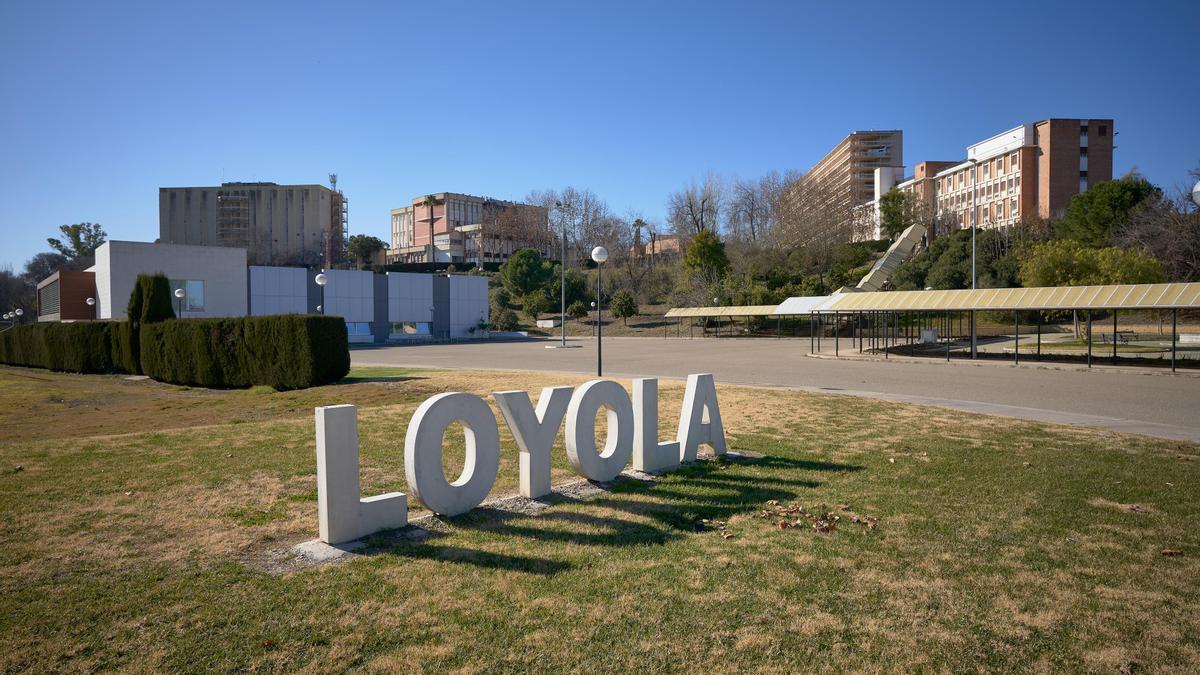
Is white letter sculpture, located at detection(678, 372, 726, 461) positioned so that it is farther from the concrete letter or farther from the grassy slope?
the concrete letter

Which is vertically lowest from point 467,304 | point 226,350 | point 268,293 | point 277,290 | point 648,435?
point 648,435

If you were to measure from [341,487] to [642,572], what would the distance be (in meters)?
2.47

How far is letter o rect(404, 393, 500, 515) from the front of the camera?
5820mm

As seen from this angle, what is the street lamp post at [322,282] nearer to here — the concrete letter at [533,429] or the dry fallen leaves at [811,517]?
the concrete letter at [533,429]

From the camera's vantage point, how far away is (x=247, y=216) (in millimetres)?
108188

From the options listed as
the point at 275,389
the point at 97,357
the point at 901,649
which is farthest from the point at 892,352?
the point at 97,357

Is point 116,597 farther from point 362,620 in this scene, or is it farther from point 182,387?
point 182,387

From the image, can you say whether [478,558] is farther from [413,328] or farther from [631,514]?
[413,328]

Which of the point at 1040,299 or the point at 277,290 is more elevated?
the point at 277,290

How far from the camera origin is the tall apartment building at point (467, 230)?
100 metres

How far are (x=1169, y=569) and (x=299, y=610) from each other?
5.84m

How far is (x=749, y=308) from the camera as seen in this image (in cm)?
4794

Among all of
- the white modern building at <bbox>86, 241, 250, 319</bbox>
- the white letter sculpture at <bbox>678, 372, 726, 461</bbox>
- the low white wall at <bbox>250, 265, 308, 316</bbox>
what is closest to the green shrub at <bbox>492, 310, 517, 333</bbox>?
the low white wall at <bbox>250, 265, 308, 316</bbox>

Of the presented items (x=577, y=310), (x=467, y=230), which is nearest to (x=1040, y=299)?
(x=577, y=310)
